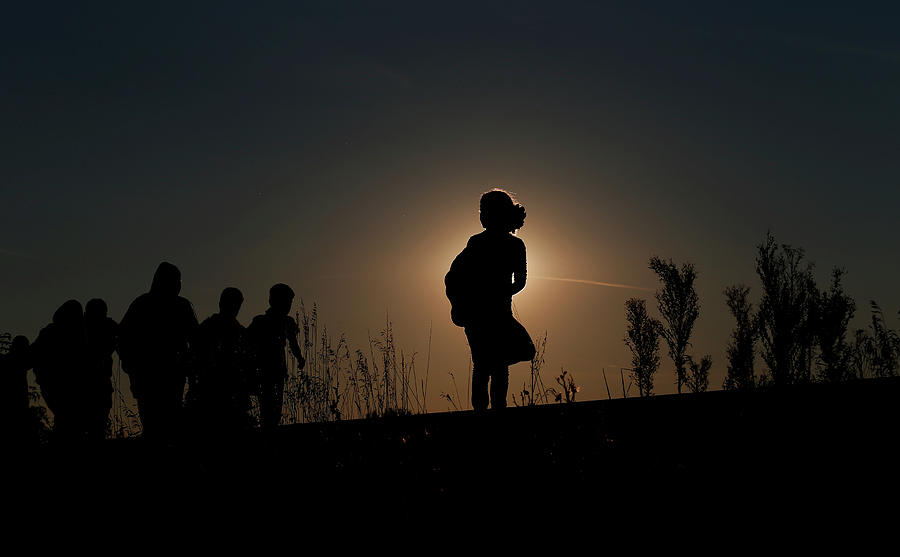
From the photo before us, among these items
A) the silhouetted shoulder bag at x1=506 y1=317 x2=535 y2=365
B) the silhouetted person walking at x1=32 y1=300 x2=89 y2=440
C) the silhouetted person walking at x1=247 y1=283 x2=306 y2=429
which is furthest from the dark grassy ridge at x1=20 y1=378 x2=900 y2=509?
the silhouetted person walking at x1=247 y1=283 x2=306 y2=429

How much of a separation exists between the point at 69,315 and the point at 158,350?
3.36 feet

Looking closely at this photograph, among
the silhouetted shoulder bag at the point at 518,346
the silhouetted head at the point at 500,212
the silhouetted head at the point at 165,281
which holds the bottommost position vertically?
the silhouetted shoulder bag at the point at 518,346

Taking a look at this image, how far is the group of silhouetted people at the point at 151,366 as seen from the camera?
23.5 feet

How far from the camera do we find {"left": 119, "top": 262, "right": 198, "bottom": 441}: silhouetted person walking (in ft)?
25.3

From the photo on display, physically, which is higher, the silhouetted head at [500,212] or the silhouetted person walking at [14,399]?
the silhouetted head at [500,212]

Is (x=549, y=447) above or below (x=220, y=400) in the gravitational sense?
below

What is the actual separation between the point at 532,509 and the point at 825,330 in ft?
59.8

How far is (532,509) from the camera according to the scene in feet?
10.9

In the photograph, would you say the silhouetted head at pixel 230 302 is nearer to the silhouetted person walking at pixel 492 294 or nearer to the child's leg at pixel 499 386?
the silhouetted person walking at pixel 492 294

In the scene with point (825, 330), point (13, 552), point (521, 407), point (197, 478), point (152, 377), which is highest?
point (825, 330)

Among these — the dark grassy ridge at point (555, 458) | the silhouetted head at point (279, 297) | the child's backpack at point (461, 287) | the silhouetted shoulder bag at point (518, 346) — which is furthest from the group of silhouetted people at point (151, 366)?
the silhouetted shoulder bag at point (518, 346)

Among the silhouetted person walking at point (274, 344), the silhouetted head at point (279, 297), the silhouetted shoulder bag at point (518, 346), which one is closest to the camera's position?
the silhouetted shoulder bag at point (518, 346)

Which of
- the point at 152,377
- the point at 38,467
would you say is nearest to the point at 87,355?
the point at 152,377

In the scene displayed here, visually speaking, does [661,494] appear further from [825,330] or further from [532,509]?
[825,330]
